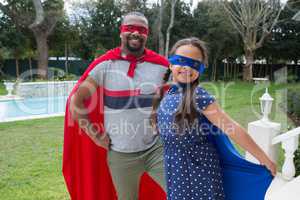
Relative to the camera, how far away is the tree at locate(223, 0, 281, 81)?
18.4m

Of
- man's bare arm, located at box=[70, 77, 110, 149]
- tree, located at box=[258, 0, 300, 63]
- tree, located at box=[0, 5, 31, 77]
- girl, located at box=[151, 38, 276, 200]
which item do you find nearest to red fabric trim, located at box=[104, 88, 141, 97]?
man's bare arm, located at box=[70, 77, 110, 149]

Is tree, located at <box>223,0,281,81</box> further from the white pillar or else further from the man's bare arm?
the man's bare arm

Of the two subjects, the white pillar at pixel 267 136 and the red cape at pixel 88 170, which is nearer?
the red cape at pixel 88 170

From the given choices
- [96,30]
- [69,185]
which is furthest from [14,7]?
[69,185]

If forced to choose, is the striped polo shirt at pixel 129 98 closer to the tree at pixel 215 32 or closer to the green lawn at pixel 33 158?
the green lawn at pixel 33 158

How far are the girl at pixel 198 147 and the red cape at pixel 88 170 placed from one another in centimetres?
94

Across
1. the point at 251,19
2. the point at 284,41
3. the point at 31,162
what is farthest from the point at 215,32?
the point at 31,162

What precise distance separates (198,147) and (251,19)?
60.6 ft

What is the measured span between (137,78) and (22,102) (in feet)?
32.5

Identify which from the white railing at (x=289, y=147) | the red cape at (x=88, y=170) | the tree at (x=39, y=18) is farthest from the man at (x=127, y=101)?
the tree at (x=39, y=18)

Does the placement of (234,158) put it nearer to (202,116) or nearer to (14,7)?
(202,116)

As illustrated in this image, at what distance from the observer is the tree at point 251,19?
1841 cm

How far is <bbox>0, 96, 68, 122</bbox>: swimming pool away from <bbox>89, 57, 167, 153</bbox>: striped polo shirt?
6.43 m

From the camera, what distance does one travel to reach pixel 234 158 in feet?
5.78
